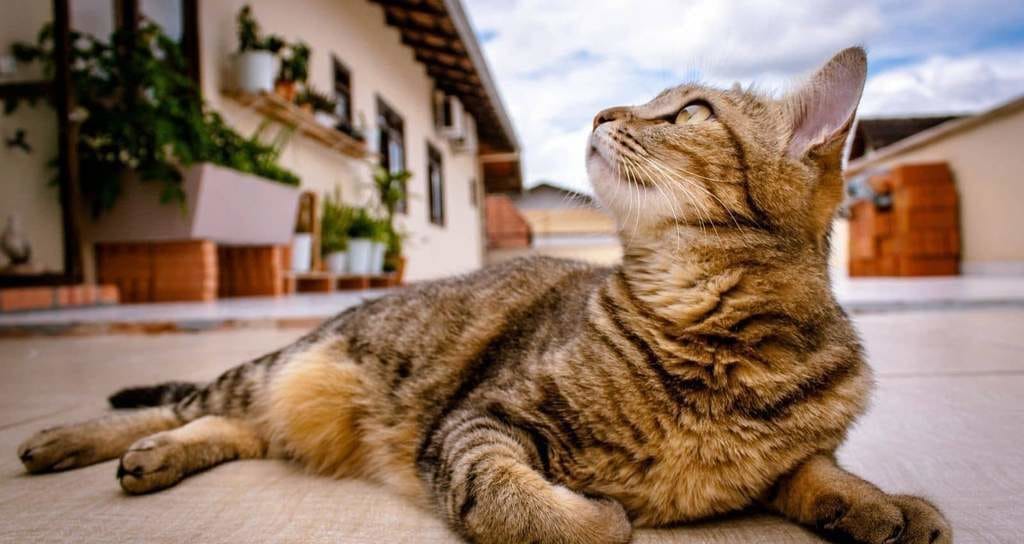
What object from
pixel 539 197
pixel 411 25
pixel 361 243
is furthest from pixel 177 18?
pixel 539 197

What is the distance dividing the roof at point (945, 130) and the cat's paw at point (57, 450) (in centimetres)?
671

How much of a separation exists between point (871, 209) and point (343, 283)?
7551 millimetres

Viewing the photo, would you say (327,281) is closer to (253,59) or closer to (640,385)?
(253,59)

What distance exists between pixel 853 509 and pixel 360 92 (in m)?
9.33

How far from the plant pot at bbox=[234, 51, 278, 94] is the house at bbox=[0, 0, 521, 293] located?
9.3 inches

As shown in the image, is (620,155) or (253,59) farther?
(253,59)

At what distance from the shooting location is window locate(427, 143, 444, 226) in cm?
1327

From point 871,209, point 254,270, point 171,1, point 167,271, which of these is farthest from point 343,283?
point 871,209

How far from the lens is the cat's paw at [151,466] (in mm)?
1179

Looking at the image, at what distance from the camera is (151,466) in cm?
121

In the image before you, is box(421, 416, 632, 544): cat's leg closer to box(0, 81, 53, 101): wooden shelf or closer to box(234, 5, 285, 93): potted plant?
box(0, 81, 53, 101): wooden shelf

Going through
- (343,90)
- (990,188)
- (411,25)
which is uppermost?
(411,25)

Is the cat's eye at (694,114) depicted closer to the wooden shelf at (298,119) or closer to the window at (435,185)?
the wooden shelf at (298,119)

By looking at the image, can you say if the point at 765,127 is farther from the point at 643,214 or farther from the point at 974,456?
the point at 974,456
